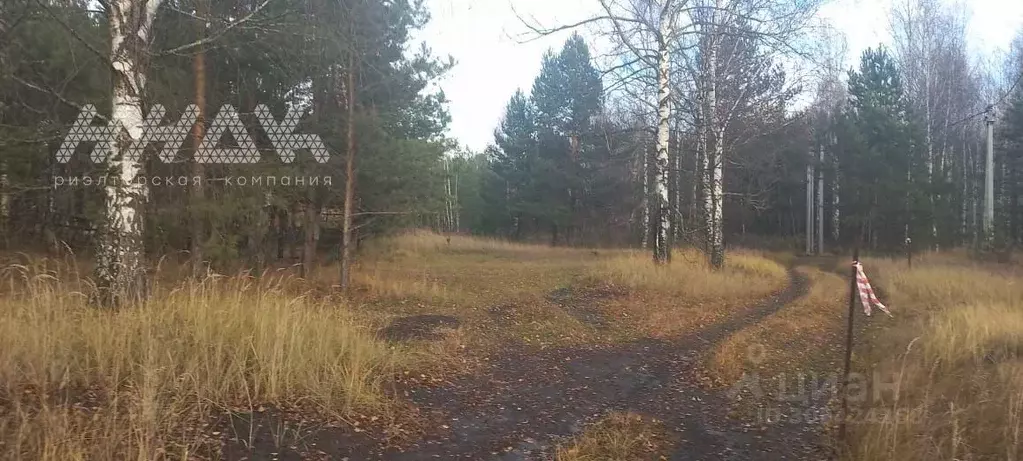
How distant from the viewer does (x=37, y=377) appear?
3.96 m

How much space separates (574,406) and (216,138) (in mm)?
7278

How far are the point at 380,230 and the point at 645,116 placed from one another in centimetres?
801

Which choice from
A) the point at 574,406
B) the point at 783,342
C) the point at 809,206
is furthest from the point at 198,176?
the point at 809,206

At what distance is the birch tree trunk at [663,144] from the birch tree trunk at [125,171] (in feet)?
34.3

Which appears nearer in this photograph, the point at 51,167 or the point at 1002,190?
the point at 51,167

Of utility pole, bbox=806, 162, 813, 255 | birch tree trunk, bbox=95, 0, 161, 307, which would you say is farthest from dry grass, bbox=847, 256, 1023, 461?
utility pole, bbox=806, 162, 813, 255

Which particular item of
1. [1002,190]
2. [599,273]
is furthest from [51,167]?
[1002,190]

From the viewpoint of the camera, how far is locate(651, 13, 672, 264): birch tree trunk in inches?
541

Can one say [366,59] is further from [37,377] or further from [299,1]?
[37,377]

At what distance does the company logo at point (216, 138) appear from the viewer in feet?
A: 29.5

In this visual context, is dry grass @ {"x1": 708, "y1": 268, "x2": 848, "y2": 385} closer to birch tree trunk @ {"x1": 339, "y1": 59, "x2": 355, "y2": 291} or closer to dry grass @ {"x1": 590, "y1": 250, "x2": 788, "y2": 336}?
dry grass @ {"x1": 590, "y1": 250, "x2": 788, "y2": 336}

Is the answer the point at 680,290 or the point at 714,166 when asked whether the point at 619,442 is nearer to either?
the point at 680,290

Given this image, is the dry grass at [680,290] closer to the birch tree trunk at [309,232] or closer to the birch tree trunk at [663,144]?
the birch tree trunk at [663,144]

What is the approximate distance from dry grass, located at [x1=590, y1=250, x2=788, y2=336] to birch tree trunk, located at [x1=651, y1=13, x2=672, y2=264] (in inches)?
19.3
